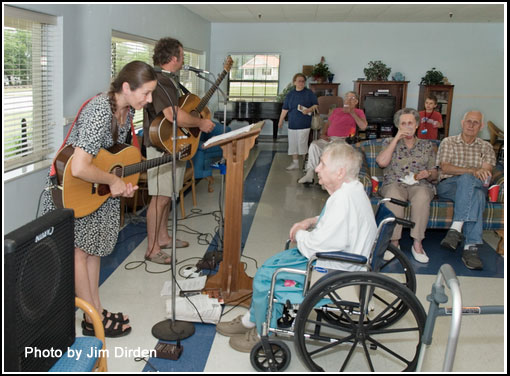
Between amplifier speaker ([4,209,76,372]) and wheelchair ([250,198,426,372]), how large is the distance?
99 centimetres

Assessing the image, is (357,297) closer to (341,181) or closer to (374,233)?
(374,233)

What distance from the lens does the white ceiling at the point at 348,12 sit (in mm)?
8406

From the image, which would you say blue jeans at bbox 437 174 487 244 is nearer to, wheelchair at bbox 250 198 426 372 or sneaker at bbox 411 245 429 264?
sneaker at bbox 411 245 429 264

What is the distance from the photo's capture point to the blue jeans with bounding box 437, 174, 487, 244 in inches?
160

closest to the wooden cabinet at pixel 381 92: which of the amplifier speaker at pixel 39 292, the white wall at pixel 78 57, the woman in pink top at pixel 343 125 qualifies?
the woman in pink top at pixel 343 125

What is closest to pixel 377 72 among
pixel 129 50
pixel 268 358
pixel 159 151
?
pixel 129 50

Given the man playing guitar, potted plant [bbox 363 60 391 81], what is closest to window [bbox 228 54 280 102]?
potted plant [bbox 363 60 391 81]

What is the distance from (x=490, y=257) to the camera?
13.8 feet

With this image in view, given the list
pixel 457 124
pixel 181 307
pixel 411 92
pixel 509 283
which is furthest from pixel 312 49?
pixel 509 283

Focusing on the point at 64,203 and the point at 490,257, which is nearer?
the point at 64,203

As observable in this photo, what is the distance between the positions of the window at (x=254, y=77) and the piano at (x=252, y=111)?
44.0 inches

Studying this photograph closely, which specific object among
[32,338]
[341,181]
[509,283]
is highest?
[341,181]

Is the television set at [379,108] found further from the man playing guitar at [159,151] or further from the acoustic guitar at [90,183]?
the acoustic guitar at [90,183]

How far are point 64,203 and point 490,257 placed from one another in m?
3.34
